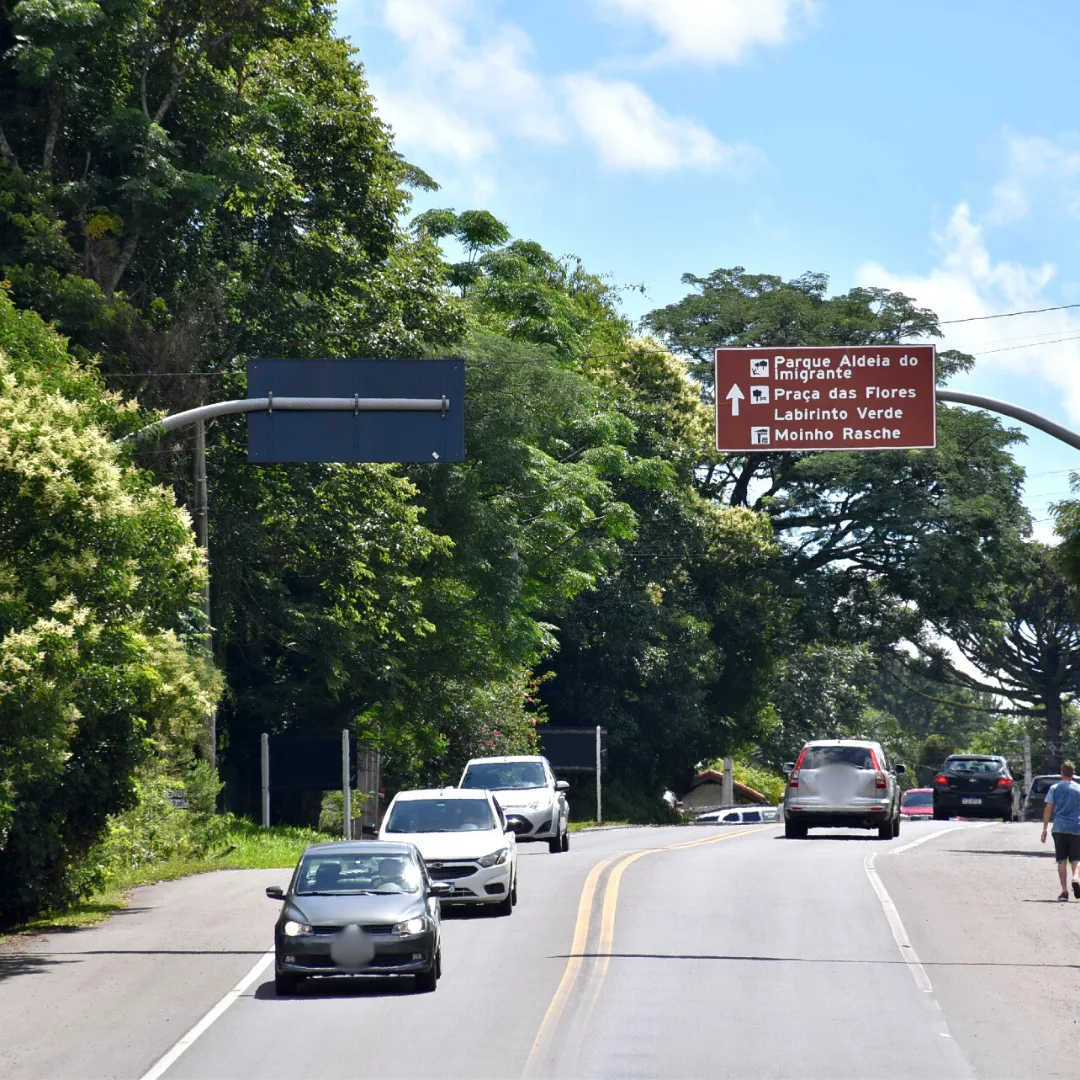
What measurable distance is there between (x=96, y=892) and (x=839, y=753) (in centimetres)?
1412

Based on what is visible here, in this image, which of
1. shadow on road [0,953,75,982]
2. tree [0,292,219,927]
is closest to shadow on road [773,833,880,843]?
tree [0,292,219,927]

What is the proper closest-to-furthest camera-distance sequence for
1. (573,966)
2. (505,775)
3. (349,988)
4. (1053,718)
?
(349,988) < (573,966) < (505,775) < (1053,718)

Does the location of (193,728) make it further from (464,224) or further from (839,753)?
(464,224)

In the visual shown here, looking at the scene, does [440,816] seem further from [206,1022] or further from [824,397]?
[206,1022]

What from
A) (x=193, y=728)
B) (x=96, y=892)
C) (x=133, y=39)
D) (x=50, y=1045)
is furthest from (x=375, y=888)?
(x=133, y=39)

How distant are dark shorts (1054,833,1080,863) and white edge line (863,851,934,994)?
2.34 metres

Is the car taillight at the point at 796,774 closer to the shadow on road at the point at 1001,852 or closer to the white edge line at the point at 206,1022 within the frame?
the shadow on road at the point at 1001,852

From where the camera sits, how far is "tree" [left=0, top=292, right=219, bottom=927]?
627 inches

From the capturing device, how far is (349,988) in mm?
15039

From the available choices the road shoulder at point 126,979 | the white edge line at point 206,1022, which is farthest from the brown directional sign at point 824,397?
the road shoulder at point 126,979

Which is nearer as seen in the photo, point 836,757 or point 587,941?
point 587,941

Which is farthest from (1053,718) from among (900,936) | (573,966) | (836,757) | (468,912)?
(573,966)

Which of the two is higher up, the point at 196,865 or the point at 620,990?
the point at 620,990

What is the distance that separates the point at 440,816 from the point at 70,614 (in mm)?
6052
